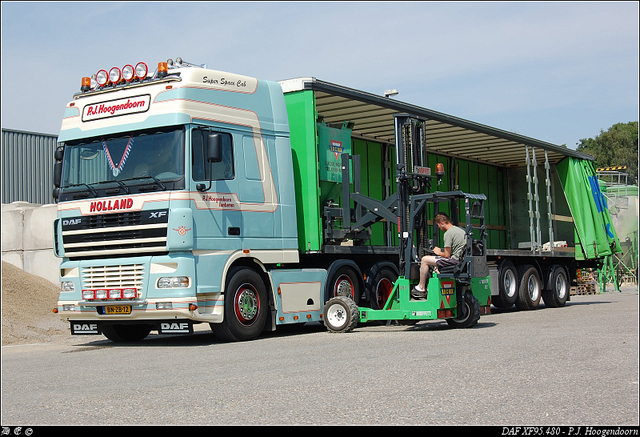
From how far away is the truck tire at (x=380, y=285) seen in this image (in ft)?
46.3

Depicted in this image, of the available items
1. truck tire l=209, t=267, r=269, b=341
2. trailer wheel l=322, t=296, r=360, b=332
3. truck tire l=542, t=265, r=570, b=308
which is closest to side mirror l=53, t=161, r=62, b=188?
truck tire l=209, t=267, r=269, b=341

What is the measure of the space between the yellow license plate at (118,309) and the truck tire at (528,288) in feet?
36.4

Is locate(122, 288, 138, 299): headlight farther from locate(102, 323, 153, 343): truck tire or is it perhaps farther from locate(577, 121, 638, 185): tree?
locate(577, 121, 638, 185): tree

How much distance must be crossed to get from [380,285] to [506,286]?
5.36m

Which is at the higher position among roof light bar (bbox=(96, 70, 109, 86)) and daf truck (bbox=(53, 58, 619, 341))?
roof light bar (bbox=(96, 70, 109, 86))

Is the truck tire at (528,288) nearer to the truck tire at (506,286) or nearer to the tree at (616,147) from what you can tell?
the truck tire at (506,286)

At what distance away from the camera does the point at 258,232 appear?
12039 millimetres

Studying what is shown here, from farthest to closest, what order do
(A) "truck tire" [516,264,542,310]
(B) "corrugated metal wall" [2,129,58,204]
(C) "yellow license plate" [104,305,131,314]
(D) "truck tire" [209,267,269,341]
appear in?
(B) "corrugated metal wall" [2,129,58,204]
(A) "truck tire" [516,264,542,310]
(D) "truck tire" [209,267,269,341]
(C) "yellow license plate" [104,305,131,314]

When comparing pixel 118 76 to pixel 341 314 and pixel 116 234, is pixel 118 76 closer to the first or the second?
pixel 116 234

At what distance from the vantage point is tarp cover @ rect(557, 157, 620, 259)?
2127 cm

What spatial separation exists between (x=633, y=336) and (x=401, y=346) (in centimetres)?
307

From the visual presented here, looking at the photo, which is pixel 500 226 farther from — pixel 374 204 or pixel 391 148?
pixel 374 204

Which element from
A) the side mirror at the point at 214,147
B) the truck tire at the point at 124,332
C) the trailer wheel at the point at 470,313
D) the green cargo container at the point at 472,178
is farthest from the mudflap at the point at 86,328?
the trailer wheel at the point at 470,313

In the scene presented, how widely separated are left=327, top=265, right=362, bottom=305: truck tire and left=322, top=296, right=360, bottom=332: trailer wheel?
69cm
